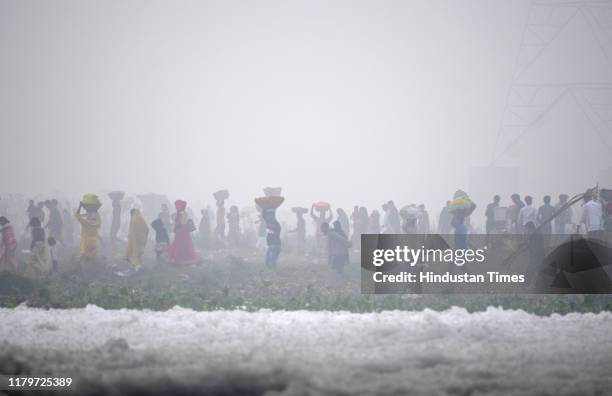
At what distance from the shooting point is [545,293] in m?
16.1

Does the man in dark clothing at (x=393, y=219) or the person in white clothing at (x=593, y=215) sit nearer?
the person in white clothing at (x=593, y=215)

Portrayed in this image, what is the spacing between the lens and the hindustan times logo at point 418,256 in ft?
57.5

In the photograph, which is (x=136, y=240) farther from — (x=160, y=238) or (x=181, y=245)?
(x=181, y=245)

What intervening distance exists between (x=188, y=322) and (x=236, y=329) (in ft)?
4.02

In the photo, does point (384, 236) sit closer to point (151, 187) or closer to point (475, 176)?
point (475, 176)

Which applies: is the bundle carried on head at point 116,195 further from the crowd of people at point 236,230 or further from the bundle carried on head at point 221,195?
the bundle carried on head at point 221,195

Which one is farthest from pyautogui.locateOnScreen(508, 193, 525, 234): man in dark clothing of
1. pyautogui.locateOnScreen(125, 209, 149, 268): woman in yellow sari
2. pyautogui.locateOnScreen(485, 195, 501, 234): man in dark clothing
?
pyautogui.locateOnScreen(125, 209, 149, 268): woman in yellow sari

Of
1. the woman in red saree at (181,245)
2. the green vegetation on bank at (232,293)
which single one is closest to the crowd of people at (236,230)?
the woman in red saree at (181,245)

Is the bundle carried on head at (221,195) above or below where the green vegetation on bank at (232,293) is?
above

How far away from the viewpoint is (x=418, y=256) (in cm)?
1762

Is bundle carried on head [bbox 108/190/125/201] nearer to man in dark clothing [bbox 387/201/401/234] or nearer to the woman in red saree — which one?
the woman in red saree

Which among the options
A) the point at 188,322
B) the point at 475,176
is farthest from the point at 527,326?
the point at 475,176

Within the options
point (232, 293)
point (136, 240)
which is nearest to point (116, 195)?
point (136, 240)

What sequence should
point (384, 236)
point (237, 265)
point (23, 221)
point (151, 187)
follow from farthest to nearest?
point (151, 187) → point (23, 221) → point (237, 265) → point (384, 236)
